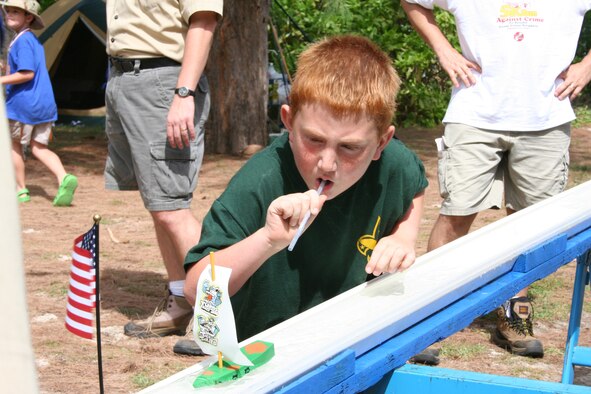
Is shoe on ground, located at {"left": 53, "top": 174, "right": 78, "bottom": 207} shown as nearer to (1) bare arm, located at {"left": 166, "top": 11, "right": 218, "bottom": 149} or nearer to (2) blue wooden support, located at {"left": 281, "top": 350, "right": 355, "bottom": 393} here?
(1) bare arm, located at {"left": 166, "top": 11, "right": 218, "bottom": 149}

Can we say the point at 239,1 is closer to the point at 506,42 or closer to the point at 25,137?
the point at 25,137

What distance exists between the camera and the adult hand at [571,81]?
3.89m

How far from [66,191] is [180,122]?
12.3 feet

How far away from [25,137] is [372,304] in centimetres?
593

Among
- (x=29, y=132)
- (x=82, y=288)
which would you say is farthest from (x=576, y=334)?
(x=29, y=132)

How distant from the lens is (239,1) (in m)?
9.39

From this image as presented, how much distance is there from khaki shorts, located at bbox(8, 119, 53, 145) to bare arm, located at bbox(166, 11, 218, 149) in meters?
3.93

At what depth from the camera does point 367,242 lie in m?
2.46

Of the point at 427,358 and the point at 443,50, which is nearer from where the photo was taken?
the point at 427,358

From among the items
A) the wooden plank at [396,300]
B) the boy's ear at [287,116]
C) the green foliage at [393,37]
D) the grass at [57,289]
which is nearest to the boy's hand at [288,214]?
the wooden plank at [396,300]

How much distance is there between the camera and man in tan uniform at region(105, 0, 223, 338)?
364cm

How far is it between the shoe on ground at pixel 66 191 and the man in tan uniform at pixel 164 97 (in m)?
3.29

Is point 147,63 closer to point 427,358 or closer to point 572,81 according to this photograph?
point 427,358

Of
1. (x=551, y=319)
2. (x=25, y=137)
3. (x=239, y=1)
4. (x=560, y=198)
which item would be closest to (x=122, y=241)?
(x=25, y=137)
